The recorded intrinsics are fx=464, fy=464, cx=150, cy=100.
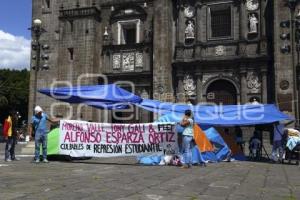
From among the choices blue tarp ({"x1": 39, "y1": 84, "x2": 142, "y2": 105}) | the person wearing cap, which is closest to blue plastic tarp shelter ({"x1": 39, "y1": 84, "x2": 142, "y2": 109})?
blue tarp ({"x1": 39, "y1": 84, "x2": 142, "y2": 105})

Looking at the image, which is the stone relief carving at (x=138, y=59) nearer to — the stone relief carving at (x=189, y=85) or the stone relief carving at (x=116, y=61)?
the stone relief carving at (x=116, y=61)

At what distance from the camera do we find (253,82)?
2675cm

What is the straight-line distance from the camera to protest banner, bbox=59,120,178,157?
1441cm

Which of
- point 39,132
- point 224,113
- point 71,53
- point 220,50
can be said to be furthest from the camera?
point 71,53

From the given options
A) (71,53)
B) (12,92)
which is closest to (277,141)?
(71,53)

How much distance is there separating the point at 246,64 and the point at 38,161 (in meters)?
16.4

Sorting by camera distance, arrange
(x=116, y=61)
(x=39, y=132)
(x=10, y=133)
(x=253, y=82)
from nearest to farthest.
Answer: (x=39, y=132), (x=10, y=133), (x=253, y=82), (x=116, y=61)

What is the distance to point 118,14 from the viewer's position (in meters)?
30.2

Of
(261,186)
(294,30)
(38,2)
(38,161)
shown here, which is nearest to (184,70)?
(294,30)

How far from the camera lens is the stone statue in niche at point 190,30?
28219 millimetres

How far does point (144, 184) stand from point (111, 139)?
596cm

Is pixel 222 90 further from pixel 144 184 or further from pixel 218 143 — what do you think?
pixel 144 184

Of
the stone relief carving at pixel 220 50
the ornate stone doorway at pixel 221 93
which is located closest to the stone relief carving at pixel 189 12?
the stone relief carving at pixel 220 50

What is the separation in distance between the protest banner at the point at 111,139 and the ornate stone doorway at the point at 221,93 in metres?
13.7
